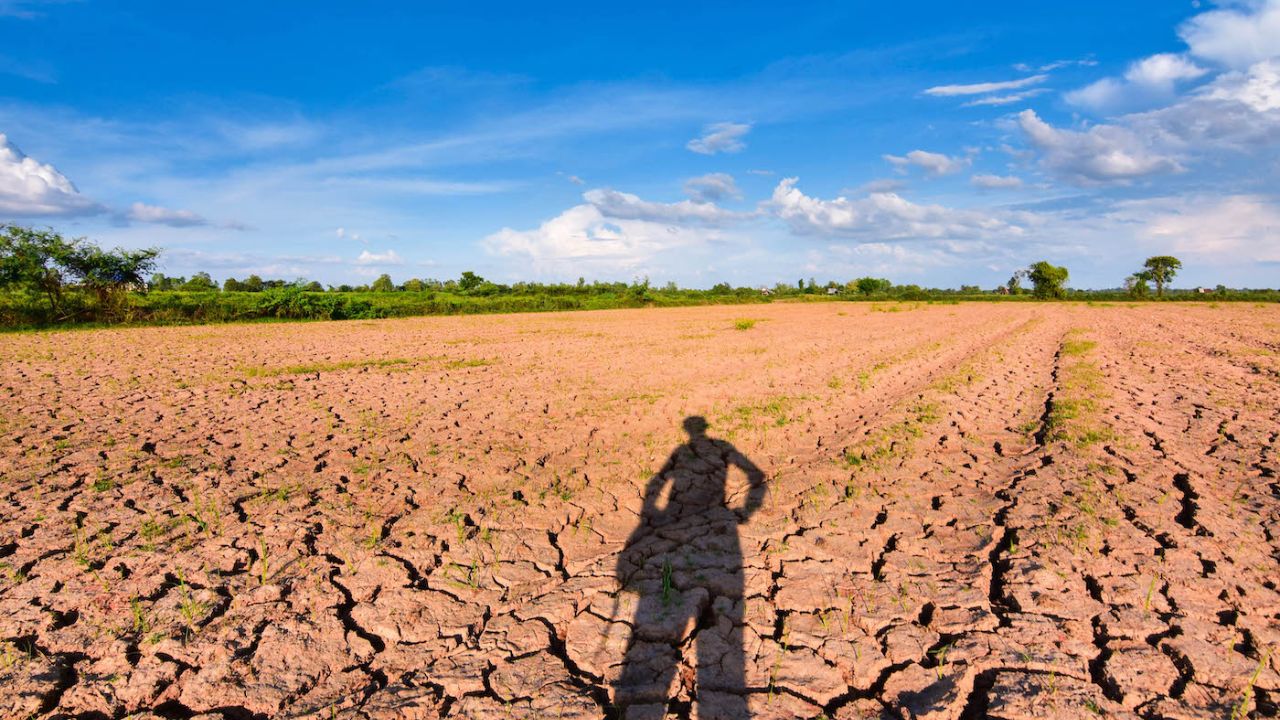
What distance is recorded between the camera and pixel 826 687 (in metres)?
2.60

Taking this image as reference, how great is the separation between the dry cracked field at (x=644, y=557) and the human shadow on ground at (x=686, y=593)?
19 mm

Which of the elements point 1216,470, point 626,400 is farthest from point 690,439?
point 1216,470

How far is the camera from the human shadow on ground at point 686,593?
2592 mm

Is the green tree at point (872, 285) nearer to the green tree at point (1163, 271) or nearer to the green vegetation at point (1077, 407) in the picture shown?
the green tree at point (1163, 271)

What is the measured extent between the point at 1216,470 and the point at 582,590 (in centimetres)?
612

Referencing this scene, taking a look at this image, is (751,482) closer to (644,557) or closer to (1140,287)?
(644,557)

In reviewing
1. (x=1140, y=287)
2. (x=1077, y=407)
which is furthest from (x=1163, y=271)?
(x=1077, y=407)

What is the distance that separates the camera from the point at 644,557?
12.6 ft

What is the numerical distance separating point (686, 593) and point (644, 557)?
21.6 inches

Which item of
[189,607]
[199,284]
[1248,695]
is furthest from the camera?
[199,284]

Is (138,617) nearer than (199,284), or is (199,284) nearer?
(138,617)

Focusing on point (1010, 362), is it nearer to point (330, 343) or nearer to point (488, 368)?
point (488, 368)

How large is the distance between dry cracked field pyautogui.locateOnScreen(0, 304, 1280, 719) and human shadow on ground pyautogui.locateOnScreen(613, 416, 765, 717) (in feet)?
0.06

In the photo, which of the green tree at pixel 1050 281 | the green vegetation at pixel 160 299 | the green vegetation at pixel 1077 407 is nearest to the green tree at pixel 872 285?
the green tree at pixel 1050 281
